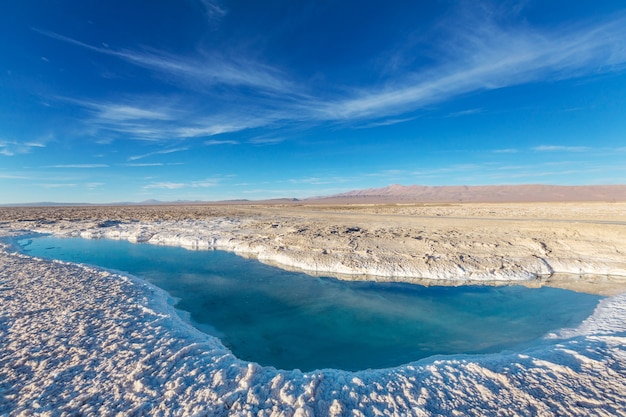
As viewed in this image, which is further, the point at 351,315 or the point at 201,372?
the point at 351,315

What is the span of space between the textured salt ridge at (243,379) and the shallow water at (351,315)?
981mm

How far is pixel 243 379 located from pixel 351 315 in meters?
4.84

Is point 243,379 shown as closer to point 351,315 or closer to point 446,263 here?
point 351,315

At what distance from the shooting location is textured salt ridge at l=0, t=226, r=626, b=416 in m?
4.54

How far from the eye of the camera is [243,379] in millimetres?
5289

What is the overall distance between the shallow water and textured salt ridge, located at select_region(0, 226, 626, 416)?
38.6 inches

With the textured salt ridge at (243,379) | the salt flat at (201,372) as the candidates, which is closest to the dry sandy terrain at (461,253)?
the salt flat at (201,372)

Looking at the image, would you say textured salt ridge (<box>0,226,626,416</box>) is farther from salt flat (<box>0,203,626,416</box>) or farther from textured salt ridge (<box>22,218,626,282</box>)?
textured salt ridge (<box>22,218,626,282</box>)

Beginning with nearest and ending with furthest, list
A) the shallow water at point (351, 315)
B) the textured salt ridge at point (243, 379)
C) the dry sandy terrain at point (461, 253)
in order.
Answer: the textured salt ridge at point (243, 379)
the shallow water at point (351, 315)
the dry sandy terrain at point (461, 253)

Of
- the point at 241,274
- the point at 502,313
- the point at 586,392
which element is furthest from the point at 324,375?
the point at 241,274

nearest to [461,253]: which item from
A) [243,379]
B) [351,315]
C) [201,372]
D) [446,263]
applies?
[446,263]

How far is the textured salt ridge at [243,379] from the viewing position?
454 cm

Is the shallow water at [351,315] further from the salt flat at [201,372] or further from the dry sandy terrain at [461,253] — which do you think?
the dry sandy terrain at [461,253]

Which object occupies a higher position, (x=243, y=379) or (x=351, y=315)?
(x=243, y=379)
